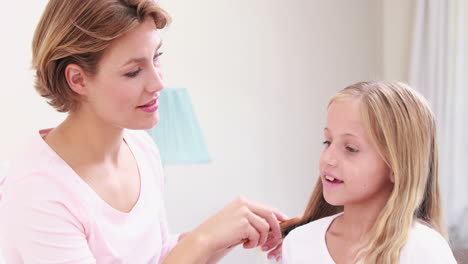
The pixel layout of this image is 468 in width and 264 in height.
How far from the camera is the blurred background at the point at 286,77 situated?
116 inches

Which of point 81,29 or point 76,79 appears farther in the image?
point 76,79

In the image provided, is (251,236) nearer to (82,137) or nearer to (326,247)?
(326,247)

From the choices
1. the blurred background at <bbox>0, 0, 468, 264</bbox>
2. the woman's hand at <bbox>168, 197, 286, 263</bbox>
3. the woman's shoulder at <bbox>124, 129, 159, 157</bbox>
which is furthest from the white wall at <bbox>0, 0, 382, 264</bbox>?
the woman's hand at <bbox>168, 197, 286, 263</bbox>

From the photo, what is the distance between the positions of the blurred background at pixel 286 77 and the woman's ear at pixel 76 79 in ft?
3.89

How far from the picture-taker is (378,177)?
4.47 ft

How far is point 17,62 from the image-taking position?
2420mm

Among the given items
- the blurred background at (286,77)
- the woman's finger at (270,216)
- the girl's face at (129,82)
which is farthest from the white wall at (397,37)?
the girl's face at (129,82)

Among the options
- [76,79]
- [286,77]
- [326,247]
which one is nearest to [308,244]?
[326,247]

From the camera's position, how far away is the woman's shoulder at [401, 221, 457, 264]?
1245 mm

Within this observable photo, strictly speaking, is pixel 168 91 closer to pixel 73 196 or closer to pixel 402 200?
pixel 73 196

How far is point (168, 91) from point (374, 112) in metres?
1.22

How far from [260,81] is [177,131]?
901mm

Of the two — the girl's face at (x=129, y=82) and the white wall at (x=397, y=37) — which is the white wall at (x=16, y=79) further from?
the white wall at (x=397, y=37)

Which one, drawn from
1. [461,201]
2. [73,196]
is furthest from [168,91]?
[461,201]
